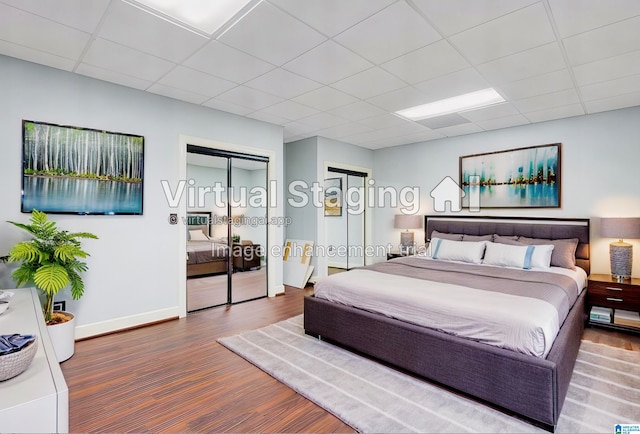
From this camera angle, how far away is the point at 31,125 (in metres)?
2.96

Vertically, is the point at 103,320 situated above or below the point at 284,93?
below

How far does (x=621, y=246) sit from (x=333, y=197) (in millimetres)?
4246

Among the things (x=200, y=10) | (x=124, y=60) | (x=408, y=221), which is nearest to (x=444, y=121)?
(x=408, y=221)

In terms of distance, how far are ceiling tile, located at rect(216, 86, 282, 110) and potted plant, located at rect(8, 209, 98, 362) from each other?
6.83 feet

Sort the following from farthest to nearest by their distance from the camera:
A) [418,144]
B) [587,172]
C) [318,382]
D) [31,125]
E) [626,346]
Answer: [418,144] < [587,172] < [626,346] < [31,125] < [318,382]

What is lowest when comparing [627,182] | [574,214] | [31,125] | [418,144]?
[574,214]

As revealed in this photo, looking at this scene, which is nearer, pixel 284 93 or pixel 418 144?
pixel 284 93

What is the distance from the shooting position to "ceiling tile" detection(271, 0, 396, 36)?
2.07 metres

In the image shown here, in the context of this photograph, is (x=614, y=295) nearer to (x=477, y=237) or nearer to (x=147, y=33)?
(x=477, y=237)

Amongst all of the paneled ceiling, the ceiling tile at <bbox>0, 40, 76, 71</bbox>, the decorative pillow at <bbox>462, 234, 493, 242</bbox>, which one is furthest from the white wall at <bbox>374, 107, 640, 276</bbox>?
the ceiling tile at <bbox>0, 40, 76, 71</bbox>

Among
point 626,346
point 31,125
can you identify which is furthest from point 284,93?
point 626,346

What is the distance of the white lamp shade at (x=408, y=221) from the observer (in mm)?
5695

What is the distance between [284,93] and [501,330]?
10.2 feet

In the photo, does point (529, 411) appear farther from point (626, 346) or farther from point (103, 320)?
point (103, 320)
